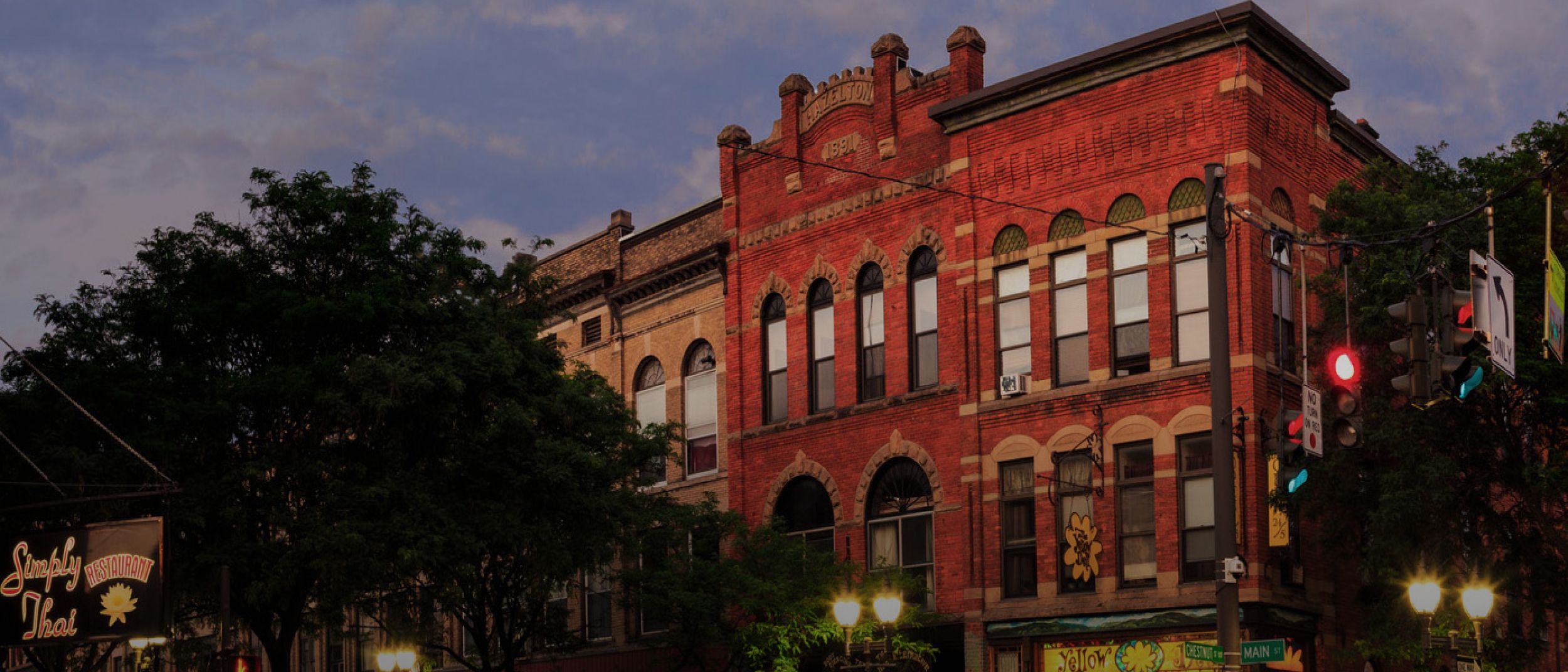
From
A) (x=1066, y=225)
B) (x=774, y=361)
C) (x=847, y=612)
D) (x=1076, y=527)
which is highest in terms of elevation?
(x=1066, y=225)

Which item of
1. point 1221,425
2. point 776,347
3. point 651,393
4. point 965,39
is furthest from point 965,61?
point 1221,425

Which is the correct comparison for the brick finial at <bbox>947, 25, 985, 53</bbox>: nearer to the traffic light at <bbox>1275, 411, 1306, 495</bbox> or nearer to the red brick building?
the red brick building

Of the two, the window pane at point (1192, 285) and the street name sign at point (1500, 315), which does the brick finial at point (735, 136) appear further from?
the street name sign at point (1500, 315)

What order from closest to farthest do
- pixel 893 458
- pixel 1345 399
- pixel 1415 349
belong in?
pixel 1415 349, pixel 1345 399, pixel 893 458

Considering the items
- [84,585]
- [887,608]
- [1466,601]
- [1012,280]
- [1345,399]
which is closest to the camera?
[1345,399]

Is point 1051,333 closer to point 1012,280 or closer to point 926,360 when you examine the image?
point 1012,280

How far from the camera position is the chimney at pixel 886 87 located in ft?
116

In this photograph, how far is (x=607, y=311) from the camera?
42969 millimetres

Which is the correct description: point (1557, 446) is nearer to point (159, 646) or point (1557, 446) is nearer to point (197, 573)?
point (197, 573)

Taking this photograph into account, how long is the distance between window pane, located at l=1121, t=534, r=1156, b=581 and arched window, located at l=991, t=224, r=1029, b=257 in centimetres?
566

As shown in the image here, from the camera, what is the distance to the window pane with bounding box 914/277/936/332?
34.5 meters

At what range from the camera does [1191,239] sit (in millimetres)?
30000

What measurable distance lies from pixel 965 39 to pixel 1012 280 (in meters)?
4.78

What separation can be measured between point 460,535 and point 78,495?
5.99 metres
